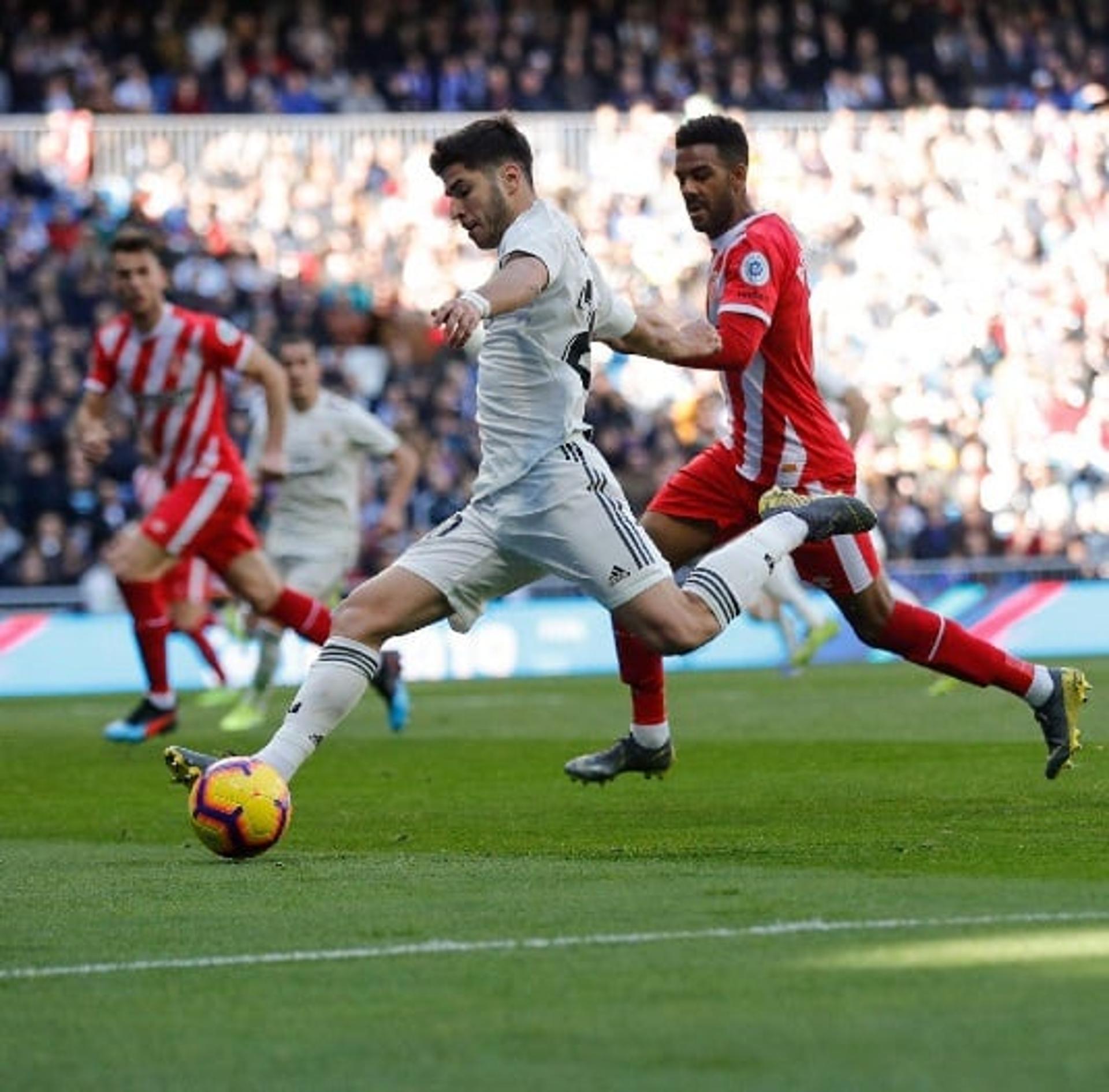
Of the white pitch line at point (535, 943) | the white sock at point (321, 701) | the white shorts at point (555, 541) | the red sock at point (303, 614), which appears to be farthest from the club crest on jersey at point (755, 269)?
the red sock at point (303, 614)

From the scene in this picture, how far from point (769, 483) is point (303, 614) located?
18.2 feet

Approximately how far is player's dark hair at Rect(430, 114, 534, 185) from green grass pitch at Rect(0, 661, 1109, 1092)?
2165 millimetres

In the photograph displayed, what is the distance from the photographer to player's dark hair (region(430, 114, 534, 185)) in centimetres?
888

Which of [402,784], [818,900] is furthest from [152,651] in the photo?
[818,900]

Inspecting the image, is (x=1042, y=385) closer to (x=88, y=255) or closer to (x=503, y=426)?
(x=88, y=255)

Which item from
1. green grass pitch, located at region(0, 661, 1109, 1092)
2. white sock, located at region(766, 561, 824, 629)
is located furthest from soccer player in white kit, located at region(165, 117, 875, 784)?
white sock, located at region(766, 561, 824, 629)

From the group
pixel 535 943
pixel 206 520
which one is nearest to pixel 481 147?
pixel 535 943

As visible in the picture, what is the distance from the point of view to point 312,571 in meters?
18.7

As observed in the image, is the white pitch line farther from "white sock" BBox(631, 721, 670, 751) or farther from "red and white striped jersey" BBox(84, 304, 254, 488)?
"red and white striped jersey" BBox(84, 304, 254, 488)

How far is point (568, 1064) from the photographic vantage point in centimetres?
492

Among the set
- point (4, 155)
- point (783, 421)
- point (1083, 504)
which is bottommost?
point (1083, 504)

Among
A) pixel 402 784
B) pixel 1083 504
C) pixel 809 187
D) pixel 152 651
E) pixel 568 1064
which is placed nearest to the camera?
pixel 568 1064

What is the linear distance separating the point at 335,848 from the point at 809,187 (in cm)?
2560

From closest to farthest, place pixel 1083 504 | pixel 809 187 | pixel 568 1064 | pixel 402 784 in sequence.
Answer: pixel 568 1064
pixel 402 784
pixel 1083 504
pixel 809 187
